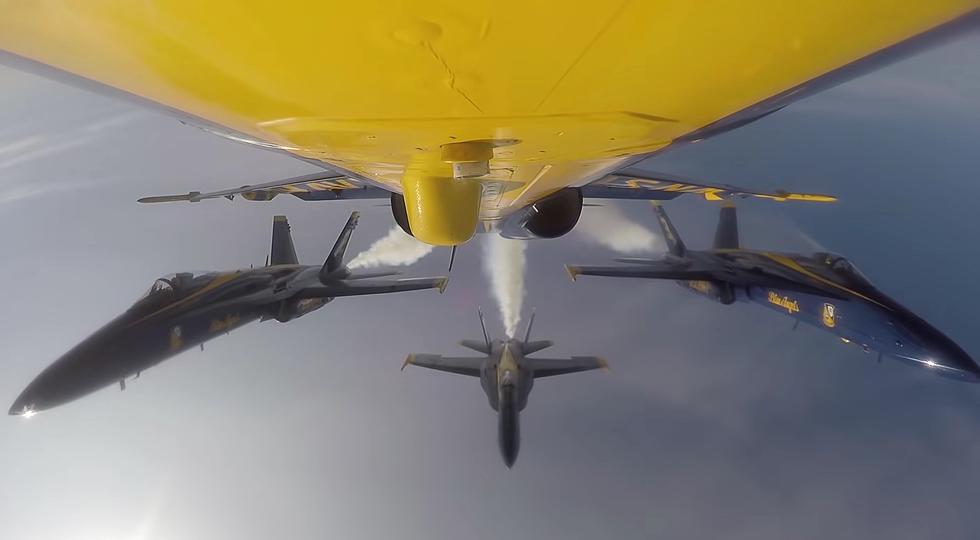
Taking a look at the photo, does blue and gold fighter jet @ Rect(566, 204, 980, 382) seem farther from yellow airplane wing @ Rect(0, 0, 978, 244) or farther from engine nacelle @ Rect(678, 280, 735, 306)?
yellow airplane wing @ Rect(0, 0, 978, 244)

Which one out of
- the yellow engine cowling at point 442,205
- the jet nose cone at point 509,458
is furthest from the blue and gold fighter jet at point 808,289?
the yellow engine cowling at point 442,205

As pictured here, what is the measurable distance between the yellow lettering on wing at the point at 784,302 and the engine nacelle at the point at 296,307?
25.4 ft

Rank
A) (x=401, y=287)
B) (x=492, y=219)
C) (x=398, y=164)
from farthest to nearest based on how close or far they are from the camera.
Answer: (x=401, y=287) < (x=492, y=219) < (x=398, y=164)

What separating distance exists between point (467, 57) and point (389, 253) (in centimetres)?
964

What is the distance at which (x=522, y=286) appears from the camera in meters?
9.26

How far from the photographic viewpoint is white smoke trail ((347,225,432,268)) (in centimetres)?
986

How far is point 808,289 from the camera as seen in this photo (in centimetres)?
799

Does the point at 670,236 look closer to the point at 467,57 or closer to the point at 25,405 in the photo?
the point at 467,57

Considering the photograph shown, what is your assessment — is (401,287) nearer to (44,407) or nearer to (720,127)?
(44,407)

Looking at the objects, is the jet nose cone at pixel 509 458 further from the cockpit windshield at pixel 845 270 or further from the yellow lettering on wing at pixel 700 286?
the cockpit windshield at pixel 845 270

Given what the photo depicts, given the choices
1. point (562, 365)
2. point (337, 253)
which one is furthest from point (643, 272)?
point (337, 253)

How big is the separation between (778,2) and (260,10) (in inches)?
23.8

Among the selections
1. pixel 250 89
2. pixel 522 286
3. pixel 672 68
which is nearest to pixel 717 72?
pixel 672 68

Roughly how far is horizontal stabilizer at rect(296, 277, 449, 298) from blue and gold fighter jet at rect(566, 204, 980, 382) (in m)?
2.47
